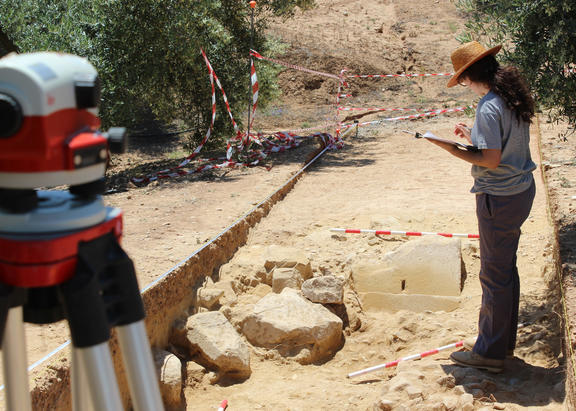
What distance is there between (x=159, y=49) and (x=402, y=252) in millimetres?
7301

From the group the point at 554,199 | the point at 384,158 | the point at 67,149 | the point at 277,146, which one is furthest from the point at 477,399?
the point at 277,146

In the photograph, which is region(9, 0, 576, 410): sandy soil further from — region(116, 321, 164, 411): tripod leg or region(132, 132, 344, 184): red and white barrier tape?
region(116, 321, 164, 411): tripod leg

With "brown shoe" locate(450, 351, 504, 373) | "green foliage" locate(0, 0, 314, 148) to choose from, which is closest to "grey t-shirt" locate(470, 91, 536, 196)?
"brown shoe" locate(450, 351, 504, 373)

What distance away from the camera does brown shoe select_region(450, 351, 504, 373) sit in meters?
3.84

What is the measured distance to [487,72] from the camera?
11.6ft

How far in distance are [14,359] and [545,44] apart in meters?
4.72

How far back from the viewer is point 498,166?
3520 mm

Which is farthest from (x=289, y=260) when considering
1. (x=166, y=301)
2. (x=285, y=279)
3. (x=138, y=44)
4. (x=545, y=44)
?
(x=138, y=44)

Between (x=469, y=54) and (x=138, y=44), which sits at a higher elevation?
(x=138, y=44)

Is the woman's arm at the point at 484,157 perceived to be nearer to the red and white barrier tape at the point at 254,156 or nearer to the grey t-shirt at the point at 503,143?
the grey t-shirt at the point at 503,143

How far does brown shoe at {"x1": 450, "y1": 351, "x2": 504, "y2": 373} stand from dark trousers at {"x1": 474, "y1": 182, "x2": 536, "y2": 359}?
1.2 inches

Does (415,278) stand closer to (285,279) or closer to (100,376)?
(285,279)

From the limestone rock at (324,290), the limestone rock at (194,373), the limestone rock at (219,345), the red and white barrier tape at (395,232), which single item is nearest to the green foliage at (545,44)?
the red and white barrier tape at (395,232)

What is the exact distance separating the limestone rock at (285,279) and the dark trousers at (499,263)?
2207mm
